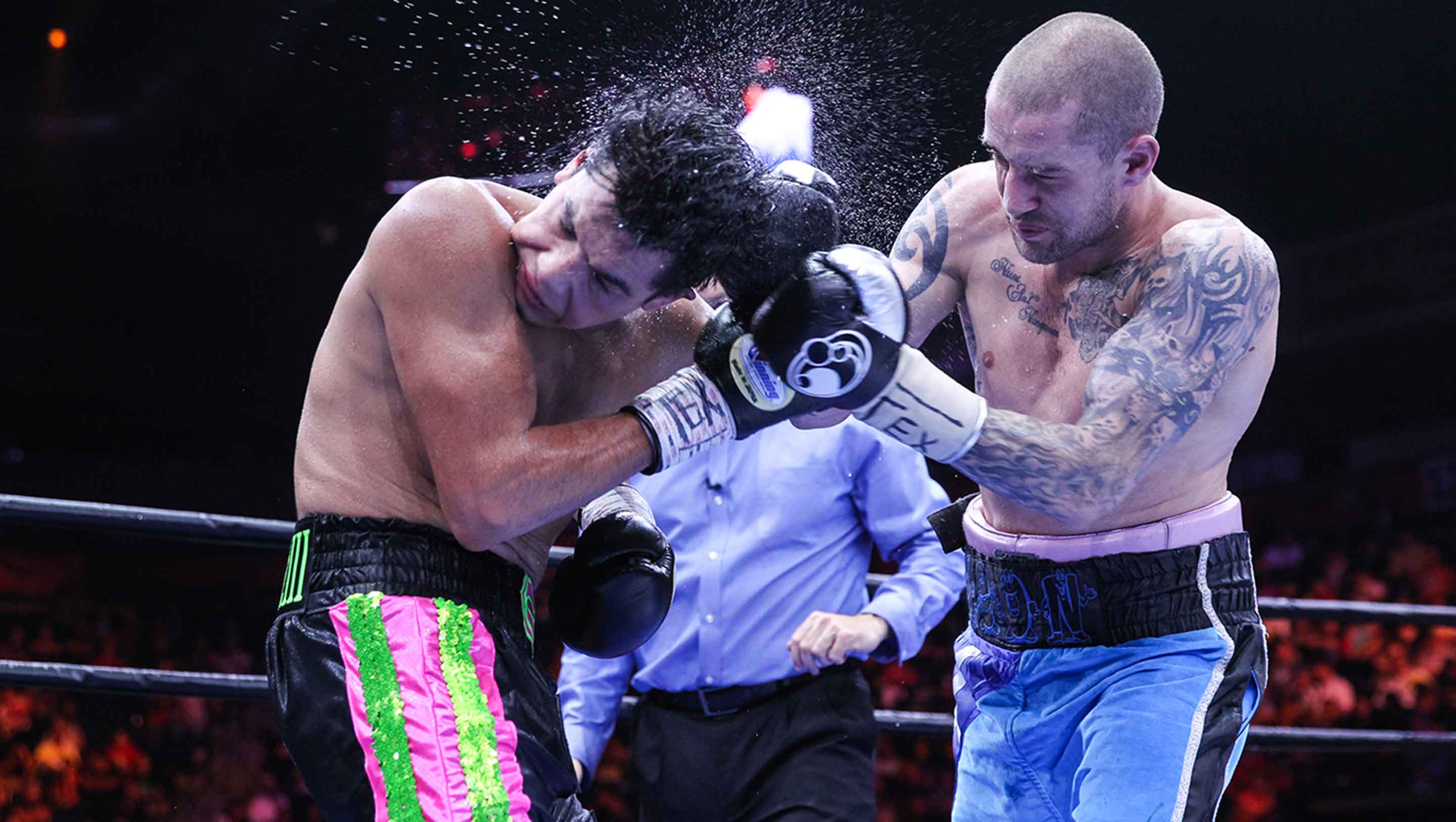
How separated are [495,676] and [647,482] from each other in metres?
0.97

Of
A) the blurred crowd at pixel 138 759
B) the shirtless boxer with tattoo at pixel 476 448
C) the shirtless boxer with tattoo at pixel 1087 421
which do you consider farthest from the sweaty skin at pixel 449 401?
the blurred crowd at pixel 138 759

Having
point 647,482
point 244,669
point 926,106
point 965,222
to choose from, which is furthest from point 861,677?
point 244,669

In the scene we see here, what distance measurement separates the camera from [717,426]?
4.95ft

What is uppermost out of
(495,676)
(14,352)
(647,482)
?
(495,676)

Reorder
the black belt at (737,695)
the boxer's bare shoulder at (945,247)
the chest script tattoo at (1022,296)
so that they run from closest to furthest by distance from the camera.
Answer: the chest script tattoo at (1022,296) < the boxer's bare shoulder at (945,247) < the black belt at (737,695)

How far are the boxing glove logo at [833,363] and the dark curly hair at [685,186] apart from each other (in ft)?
0.46

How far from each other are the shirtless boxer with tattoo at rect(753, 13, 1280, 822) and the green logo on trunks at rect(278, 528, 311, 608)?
568mm

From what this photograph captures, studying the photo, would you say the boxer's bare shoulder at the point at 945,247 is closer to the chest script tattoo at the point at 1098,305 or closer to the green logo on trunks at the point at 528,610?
the chest script tattoo at the point at 1098,305

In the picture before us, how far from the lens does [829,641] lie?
2.11 m

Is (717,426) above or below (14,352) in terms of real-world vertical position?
above

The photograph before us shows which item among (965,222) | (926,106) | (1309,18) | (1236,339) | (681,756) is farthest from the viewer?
(1309,18)

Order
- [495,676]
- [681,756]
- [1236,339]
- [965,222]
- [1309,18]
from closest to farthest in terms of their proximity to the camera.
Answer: [495,676] < [1236,339] < [965,222] < [681,756] < [1309,18]

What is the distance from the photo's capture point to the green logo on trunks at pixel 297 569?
4.77 feet

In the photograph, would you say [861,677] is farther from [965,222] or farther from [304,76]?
[304,76]
